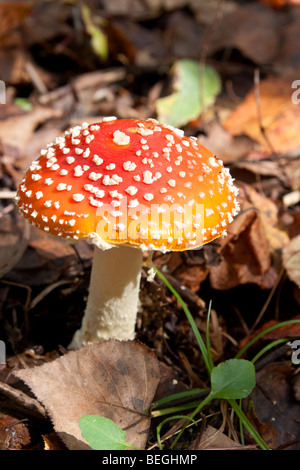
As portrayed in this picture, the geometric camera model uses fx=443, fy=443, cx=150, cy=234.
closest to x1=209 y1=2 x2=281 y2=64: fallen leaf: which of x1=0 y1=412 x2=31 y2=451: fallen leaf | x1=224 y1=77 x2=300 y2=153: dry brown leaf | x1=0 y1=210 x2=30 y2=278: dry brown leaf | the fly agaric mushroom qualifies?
x1=224 y1=77 x2=300 y2=153: dry brown leaf

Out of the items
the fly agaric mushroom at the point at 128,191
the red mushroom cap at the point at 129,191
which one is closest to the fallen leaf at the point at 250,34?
the fly agaric mushroom at the point at 128,191

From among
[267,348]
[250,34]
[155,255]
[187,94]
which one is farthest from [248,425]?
[250,34]

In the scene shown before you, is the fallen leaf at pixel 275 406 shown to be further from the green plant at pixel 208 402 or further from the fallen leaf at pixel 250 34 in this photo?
the fallen leaf at pixel 250 34

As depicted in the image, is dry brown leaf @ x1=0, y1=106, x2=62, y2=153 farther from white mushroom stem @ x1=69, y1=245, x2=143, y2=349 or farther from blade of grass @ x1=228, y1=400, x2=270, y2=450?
blade of grass @ x1=228, y1=400, x2=270, y2=450

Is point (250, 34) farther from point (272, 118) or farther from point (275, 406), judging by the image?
point (275, 406)
